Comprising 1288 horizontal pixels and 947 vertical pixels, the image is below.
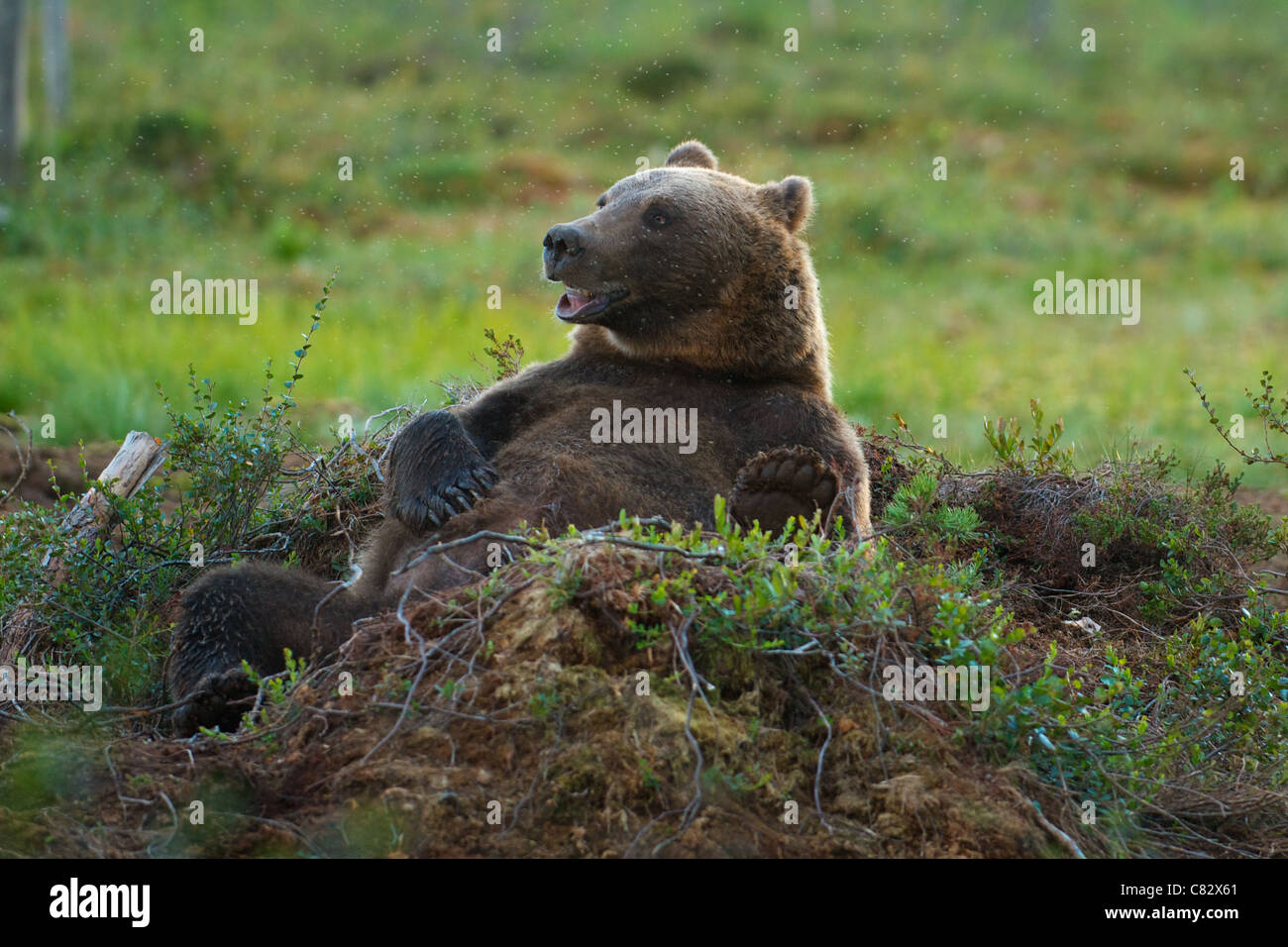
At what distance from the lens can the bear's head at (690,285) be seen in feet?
18.0

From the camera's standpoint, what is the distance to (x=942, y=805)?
375 centimetres

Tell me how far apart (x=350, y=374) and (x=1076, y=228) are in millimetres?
12311

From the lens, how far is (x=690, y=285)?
218 inches

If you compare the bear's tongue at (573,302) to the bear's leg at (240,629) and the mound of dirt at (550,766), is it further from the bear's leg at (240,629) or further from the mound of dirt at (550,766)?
the mound of dirt at (550,766)

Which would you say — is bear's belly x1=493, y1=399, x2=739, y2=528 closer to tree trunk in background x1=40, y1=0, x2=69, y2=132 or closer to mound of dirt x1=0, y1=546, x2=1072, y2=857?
mound of dirt x1=0, y1=546, x2=1072, y2=857

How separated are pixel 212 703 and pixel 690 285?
2468mm

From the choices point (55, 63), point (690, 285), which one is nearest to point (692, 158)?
point (690, 285)

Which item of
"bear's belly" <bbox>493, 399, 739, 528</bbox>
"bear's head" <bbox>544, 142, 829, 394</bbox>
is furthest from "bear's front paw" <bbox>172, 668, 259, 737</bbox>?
"bear's head" <bbox>544, 142, 829, 394</bbox>

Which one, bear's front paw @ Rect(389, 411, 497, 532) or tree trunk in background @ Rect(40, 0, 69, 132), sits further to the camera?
tree trunk in background @ Rect(40, 0, 69, 132)

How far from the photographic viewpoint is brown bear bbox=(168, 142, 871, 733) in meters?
4.71

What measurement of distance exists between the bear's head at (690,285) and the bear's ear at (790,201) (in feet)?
0.60

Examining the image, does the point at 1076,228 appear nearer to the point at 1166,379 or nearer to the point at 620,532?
the point at 1166,379

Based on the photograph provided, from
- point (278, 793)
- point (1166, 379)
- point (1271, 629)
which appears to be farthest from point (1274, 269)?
point (278, 793)

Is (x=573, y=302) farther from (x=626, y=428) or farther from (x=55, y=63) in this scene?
(x=55, y=63)
